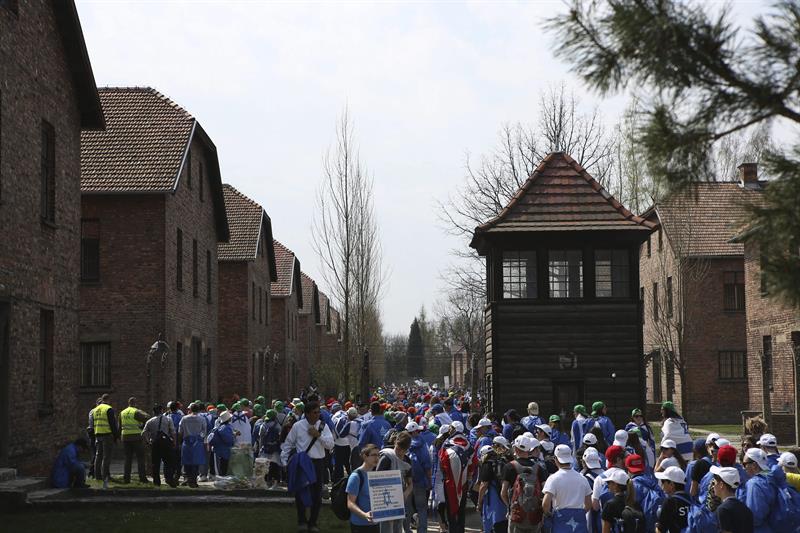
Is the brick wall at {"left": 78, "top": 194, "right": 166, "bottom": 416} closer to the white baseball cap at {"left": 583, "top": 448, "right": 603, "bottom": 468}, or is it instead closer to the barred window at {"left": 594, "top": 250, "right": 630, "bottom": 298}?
the barred window at {"left": 594, "top": 250, "right": 630, "bottom": 298}

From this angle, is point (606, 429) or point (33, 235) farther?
point (33, 235)

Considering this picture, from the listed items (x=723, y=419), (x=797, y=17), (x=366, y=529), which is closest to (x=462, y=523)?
(x=366, y=529)

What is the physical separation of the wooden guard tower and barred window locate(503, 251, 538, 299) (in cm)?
3

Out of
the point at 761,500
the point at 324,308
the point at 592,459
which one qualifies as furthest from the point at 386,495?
the point at 324,308

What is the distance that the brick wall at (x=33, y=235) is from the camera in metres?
18.8

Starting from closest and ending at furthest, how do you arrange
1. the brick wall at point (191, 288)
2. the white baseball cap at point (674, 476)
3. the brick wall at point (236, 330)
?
the white baseball cap at point (674, 476)
the brick wall at point (191, 288)
the brick wall at point (236, 330)

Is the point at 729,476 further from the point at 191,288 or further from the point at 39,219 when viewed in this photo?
the point at 191,288

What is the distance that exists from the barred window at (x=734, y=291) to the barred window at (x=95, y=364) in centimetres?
2772

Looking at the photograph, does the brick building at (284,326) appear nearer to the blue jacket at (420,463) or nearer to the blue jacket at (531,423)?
the blue jacket at (531,423)

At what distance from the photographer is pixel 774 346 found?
37156 millimetres

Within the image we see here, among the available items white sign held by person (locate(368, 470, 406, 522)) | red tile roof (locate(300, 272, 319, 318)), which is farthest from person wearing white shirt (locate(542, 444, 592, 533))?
red tile roof (locate(300, 272, 319, 318))

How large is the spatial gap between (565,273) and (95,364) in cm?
1305

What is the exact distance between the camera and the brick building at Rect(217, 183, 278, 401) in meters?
44.6

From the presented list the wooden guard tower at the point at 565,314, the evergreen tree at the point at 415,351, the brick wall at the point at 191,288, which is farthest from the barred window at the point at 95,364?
the evergreen tree at the point at 415,351
